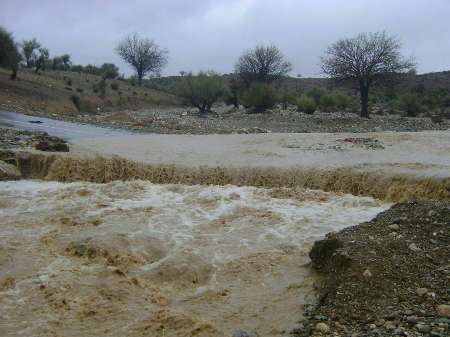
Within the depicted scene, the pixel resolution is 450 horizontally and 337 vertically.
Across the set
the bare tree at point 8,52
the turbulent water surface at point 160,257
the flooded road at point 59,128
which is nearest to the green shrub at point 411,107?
the flooded road at point 59,128

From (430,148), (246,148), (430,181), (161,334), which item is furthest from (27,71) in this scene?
(161,334)

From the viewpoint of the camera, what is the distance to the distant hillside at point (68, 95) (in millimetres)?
27609

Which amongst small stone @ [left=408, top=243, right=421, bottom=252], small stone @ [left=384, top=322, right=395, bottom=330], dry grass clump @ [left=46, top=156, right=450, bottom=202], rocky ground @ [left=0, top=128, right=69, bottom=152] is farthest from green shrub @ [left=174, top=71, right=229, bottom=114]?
small stone @ [left=384, top=322, right=395, bottom=330]

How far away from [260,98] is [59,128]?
15307 millimetres

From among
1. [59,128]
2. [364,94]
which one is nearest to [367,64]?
[364,94]

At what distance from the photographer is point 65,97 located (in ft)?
102

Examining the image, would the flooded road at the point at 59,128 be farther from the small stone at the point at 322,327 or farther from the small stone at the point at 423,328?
the small stone at the point at 423,328

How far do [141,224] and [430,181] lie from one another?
5.20 m

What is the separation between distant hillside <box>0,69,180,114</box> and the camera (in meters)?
27.6

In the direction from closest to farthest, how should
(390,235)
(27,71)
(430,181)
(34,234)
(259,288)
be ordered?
(259,288) < (390,235) < (34,234) < (430,181) < (27,71)

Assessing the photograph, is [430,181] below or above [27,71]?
below

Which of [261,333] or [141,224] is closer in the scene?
[261,333]

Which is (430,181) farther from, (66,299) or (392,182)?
(66,299)

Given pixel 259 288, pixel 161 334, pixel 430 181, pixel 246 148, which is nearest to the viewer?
pixel 161 334
